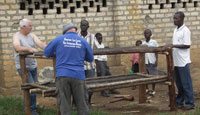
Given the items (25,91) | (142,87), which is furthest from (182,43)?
(25,91)

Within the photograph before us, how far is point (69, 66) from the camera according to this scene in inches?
202

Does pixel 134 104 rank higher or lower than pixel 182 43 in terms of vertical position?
lower

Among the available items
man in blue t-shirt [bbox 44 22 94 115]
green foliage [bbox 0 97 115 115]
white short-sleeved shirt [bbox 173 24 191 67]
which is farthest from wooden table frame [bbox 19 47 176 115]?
man in blue t-shirt [bbox 44 22 94 115]

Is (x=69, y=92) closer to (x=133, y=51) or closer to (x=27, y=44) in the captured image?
(x=27, y=44)

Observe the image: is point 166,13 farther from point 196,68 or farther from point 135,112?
point 135,112

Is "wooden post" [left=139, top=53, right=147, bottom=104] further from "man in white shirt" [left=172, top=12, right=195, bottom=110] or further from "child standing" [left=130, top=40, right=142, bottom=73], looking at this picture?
"child standing" [left=130, top=40, right=142, bottom=73]

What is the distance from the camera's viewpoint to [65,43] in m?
5.12

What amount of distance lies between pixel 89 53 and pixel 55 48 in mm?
482

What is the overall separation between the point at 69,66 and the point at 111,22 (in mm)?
5097

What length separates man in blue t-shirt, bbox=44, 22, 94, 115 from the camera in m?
5.12

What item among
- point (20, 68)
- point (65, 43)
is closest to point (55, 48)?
point (65, 43)

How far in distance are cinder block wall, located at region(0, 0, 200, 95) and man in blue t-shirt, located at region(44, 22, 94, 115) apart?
13.2ft

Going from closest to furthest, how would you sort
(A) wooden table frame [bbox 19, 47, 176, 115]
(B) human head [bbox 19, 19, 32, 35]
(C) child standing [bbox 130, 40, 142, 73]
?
(A) wooden table frame [bbox 19, 47, 176, 115]
(B) human head [bbox 19, 19, 32, 35]
(C) child standing [bbox 130, 40, 142, 73]

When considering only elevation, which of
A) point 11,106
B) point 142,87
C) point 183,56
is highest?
point 183,56
